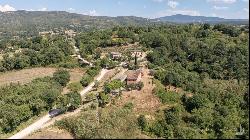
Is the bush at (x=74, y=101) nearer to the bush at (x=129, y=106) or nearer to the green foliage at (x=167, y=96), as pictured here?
the bush at (x=129, y=106)

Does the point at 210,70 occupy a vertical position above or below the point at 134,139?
below

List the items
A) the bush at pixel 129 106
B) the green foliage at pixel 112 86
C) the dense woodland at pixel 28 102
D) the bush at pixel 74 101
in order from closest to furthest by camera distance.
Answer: the dense woodland at pixel 28 102, the bush at pixel 129 106, the bush at pixel 74 101, the green foliage at pixel 112 86

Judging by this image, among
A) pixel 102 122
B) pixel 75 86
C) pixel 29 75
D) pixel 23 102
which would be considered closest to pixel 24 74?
pixel 29 75

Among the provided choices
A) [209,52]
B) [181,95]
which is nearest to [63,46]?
[209,52]

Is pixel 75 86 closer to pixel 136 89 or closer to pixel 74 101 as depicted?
pixel 136 89

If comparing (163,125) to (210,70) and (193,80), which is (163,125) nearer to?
(193,80)

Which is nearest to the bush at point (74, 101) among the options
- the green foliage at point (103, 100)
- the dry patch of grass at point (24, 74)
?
the green foliage at point (103, 100)
